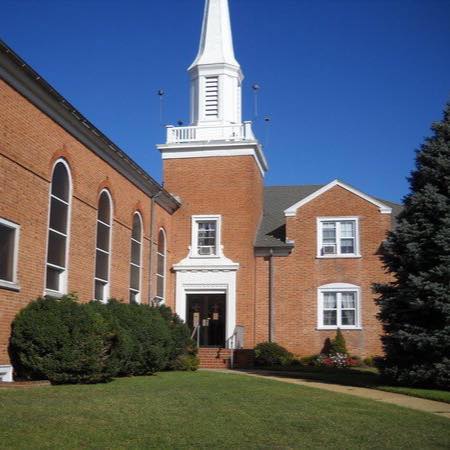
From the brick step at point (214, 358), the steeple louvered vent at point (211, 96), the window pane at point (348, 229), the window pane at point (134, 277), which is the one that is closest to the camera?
the window pane at point (134, 277)

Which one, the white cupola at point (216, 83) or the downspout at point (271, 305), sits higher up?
the white cupola at point (216, 83)

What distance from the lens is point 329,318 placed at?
101 ft

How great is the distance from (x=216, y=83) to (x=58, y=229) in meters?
14.8

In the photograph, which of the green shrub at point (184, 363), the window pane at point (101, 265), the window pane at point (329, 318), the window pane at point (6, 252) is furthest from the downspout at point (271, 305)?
the window pane at point (6, 252)

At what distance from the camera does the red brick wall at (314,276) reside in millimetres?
30500

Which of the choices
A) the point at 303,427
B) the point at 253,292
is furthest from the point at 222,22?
the point at 303,427

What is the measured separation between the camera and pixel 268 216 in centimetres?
3506

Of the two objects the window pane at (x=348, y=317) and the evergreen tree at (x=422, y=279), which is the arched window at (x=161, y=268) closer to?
the window pane at (x=348, y=317)

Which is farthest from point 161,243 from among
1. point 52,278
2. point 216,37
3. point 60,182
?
point 52,278

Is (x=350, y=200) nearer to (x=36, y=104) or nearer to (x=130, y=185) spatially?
(x=130, y=185)

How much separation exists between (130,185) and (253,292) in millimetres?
7986

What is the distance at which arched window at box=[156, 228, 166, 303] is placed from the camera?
3064 cm

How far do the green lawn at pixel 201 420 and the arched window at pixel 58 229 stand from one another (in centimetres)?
518

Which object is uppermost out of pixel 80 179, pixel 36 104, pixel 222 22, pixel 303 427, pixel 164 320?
pixel 222 22
